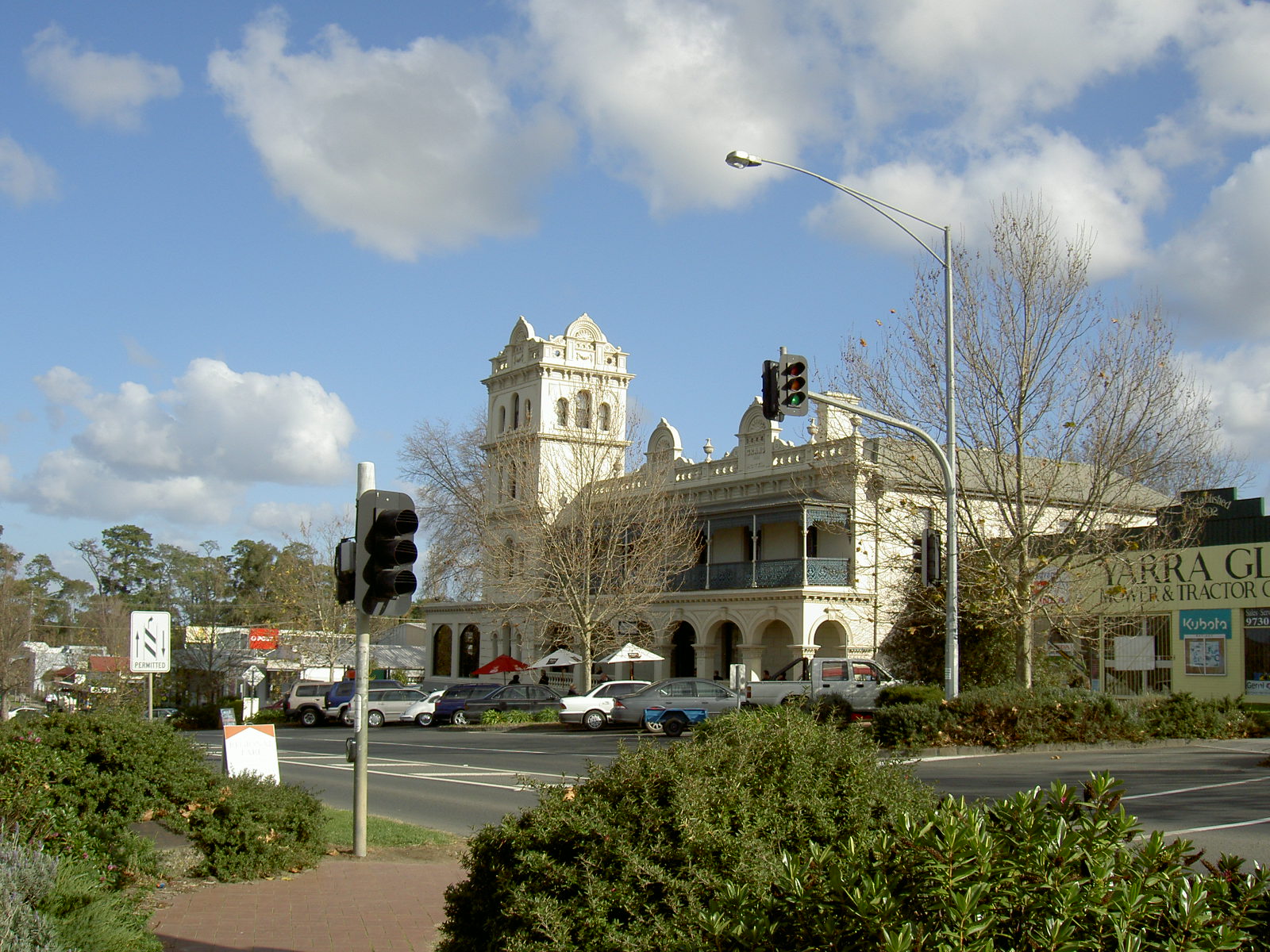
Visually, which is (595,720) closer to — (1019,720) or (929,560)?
(1019,720)

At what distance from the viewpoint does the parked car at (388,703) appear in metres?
39.4

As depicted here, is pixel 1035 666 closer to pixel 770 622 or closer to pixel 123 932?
pixel 770 622

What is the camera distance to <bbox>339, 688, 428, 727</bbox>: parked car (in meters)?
39.4

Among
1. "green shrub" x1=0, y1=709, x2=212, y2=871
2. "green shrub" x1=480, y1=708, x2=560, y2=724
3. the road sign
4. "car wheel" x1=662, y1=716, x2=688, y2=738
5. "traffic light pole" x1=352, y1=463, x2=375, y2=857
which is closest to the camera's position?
"green shrub" x1=0, y1=709, x2=212, y2=871

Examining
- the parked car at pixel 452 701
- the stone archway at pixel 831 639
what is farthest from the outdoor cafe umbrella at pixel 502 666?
the stone archway at pixel 831 639

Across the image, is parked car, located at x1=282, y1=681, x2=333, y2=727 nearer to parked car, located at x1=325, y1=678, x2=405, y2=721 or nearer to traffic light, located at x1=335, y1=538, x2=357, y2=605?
parked car, located at x1=325, y1=678, x2=405, y2=721

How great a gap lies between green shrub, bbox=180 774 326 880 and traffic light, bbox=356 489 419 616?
170 centimetres

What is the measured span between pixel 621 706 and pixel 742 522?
1121 centimetres

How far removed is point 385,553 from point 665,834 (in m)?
5.06

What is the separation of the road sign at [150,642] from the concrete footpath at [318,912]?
195 inches

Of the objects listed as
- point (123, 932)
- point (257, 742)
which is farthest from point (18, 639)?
point (123, 932)

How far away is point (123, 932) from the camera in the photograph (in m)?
5.03

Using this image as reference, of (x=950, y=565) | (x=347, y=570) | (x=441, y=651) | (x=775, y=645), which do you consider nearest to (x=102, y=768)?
(x=347, y=570)

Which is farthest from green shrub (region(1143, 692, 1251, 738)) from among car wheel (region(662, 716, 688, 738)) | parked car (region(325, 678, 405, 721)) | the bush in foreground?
parked car (region(325, 678, 405, 721))
